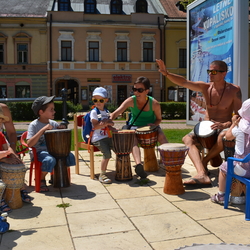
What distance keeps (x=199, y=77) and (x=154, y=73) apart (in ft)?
74.7

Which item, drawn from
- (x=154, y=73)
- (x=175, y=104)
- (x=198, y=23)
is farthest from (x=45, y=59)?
(x=198, y=23)

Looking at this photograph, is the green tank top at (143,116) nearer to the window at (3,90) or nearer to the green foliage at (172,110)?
the green foliage at (172,110)

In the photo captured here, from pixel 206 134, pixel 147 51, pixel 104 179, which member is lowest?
pixel 104 179

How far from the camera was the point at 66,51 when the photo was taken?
28.6 metres

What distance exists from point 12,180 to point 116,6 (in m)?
28.1

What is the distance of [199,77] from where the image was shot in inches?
278

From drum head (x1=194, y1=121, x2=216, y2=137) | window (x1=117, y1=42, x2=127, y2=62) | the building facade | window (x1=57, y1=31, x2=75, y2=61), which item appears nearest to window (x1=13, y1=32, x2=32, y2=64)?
the building facade

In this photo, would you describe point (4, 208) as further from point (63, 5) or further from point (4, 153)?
point (63, 5)

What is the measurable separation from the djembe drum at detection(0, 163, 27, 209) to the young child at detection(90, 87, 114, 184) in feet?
4.86

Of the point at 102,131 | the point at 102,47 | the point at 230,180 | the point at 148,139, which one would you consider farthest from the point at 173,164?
the point at 102,47

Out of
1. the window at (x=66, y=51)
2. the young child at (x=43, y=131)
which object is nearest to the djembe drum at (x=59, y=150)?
the young child at (x=43, y=131)

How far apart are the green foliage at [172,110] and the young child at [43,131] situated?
1778 centimetres

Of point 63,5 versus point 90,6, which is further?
point 90,6

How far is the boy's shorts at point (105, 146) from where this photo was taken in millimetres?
5117
